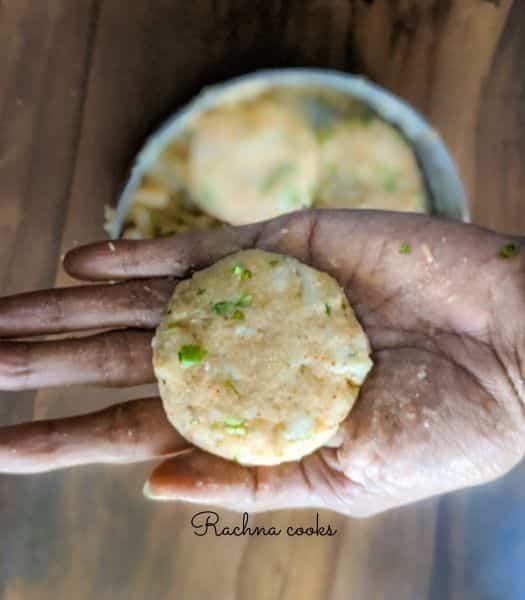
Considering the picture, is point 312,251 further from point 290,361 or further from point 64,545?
point 64,545

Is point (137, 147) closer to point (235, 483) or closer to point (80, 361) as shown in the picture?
point (80, 361)

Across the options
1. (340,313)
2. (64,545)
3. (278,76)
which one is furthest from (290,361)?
(64,545)

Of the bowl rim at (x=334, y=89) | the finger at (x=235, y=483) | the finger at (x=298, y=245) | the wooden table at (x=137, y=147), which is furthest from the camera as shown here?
the wooden table at (x=137, y=147)

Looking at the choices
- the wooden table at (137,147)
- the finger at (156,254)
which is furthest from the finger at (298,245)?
the wooden table at (137,147)

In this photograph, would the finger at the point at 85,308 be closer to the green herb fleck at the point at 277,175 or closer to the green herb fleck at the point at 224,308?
the green herb fleck at the point at 224,308

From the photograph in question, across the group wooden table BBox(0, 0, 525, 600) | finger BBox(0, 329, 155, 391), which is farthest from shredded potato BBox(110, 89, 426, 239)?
finger BBox(0, 329, 155, 391)
